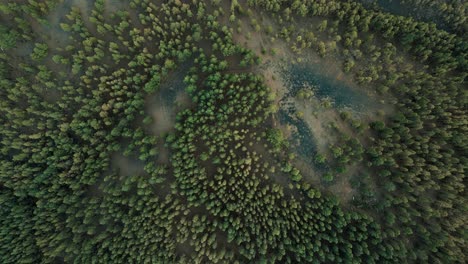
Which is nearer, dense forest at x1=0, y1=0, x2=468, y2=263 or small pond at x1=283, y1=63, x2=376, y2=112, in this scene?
dense forest at x1=0, y1=0, x2=468, y2=263

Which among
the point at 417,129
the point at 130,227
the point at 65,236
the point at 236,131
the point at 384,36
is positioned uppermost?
the point at 384,36

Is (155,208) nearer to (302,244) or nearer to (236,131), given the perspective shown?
(236,131)

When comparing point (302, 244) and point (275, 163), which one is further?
point (275, 163)

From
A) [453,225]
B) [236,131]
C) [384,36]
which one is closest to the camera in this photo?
[453,225]

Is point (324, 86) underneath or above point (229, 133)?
above

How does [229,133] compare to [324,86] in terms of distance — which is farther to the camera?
[324,86]

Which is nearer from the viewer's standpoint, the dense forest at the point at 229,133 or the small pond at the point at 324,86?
the dense forest at the point at 229,133

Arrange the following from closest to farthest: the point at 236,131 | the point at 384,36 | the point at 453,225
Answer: the point at 453,225 → the point at 236,131 → the point at 384,36

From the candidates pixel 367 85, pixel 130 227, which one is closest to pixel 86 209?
pixel 130 227
